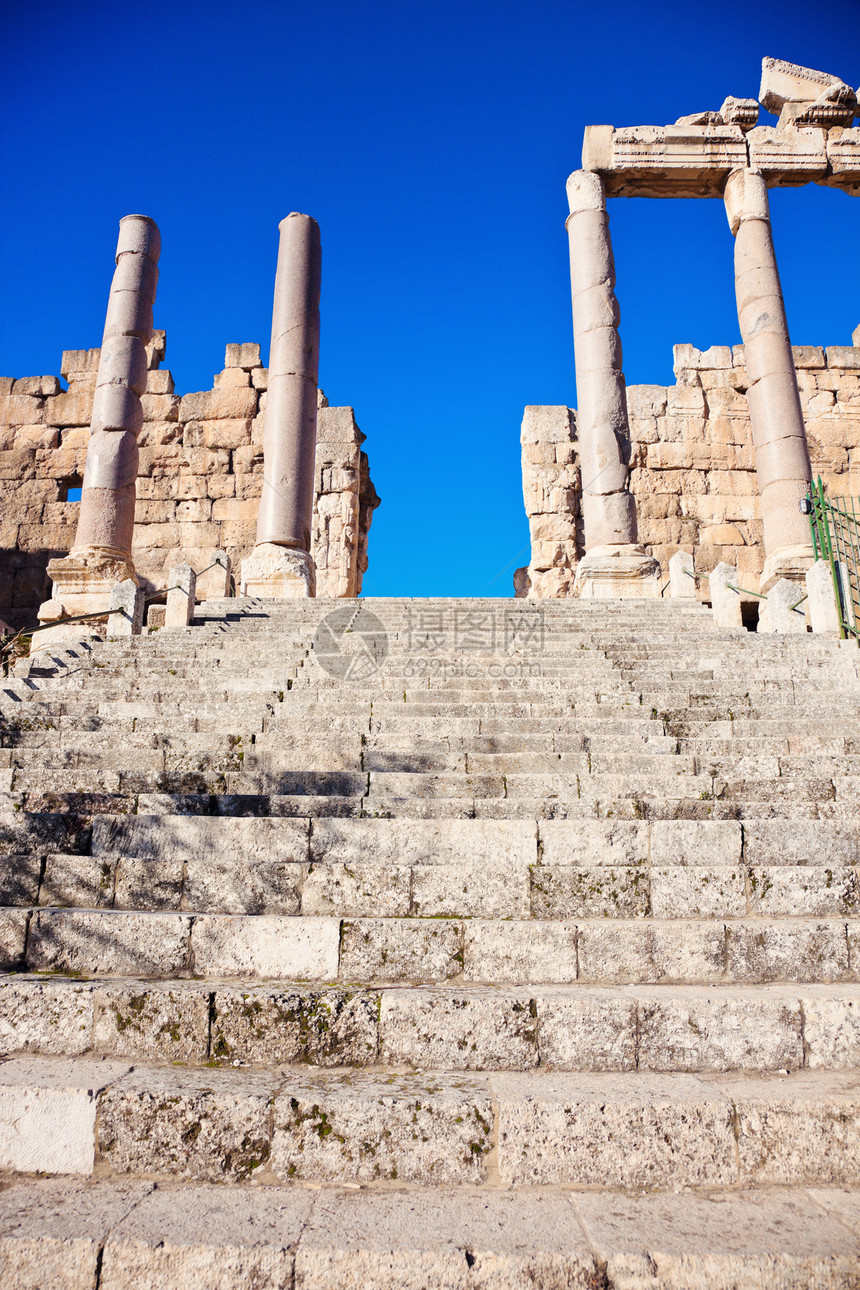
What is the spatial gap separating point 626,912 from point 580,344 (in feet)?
40.2

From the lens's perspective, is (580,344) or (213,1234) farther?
(580,344)

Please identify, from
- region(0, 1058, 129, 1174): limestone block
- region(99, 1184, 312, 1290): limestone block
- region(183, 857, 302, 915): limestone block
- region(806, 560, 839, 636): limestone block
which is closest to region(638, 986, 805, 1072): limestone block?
region(99, 1184, 312, 1290): limestone block

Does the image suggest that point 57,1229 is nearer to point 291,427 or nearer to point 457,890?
point 457,890

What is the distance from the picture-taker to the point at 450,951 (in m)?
3.14

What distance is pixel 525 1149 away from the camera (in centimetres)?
235

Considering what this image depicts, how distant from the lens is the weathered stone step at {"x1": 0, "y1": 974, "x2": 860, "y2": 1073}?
8.92ft

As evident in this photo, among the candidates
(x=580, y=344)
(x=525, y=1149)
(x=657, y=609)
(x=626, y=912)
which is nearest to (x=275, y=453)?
(x=580, y=344)

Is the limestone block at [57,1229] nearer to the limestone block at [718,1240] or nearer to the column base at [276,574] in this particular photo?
the limestone block at [718,1240]

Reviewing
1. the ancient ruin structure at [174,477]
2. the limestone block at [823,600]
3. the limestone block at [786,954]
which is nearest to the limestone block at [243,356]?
the ancient ruin structure at [174,477]

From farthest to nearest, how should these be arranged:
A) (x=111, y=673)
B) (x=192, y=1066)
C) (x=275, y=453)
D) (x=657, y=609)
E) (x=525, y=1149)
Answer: (x=275, y=453) < (x=657, y=609) < (x=111, y=673) < (x=192, y=1066) < (x=525, y=1149)

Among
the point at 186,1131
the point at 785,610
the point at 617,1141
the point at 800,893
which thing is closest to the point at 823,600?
the point at 785,610

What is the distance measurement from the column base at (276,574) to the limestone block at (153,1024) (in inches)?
376

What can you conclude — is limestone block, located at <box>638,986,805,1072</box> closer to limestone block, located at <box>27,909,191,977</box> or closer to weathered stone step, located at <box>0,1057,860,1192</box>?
weathered stone step, located at <box>0,1057,860,1192</box>

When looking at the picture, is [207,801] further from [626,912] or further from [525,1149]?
[525,1149]
